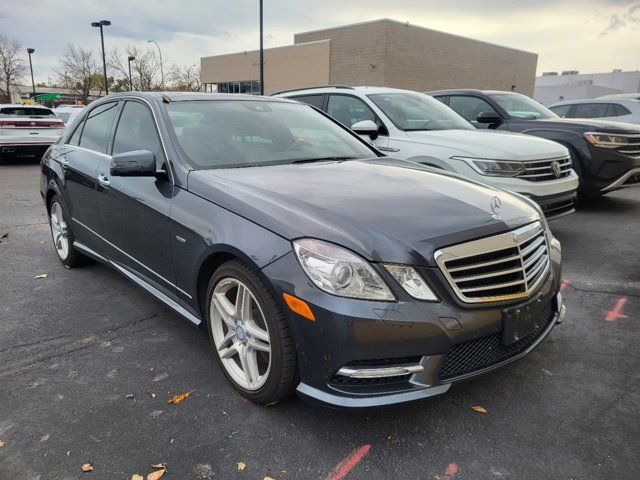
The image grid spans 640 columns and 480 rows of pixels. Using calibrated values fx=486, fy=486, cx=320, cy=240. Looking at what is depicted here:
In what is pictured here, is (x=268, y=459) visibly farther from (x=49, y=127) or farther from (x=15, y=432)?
(x=49, y=127)

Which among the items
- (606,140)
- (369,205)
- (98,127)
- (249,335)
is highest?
(98,127)

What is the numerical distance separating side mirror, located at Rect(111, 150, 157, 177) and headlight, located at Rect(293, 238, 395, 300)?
4.45 ft

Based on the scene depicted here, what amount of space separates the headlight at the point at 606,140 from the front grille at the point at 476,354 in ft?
17.9

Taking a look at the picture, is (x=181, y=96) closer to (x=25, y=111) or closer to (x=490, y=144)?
(x=490, y=144)

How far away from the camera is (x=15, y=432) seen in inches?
93.4

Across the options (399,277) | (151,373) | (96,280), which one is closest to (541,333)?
(399,277)

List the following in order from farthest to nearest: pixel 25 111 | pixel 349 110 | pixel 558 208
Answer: pixel 25 111 < pixel 349 110 < pixel 558 208

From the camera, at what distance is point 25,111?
13.8 meters

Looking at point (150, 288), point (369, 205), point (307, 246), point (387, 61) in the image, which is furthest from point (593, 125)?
point (387, 61)

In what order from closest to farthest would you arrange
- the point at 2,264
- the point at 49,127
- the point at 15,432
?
1. the point at 15,432
2. the point at 2,264
3. the point at 49,127

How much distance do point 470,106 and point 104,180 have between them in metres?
6.19

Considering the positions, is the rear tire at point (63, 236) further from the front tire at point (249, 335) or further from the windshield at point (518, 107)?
the windshield at point (518, 107)

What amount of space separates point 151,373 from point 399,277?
1701mm

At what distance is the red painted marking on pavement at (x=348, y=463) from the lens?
210 centimetres
